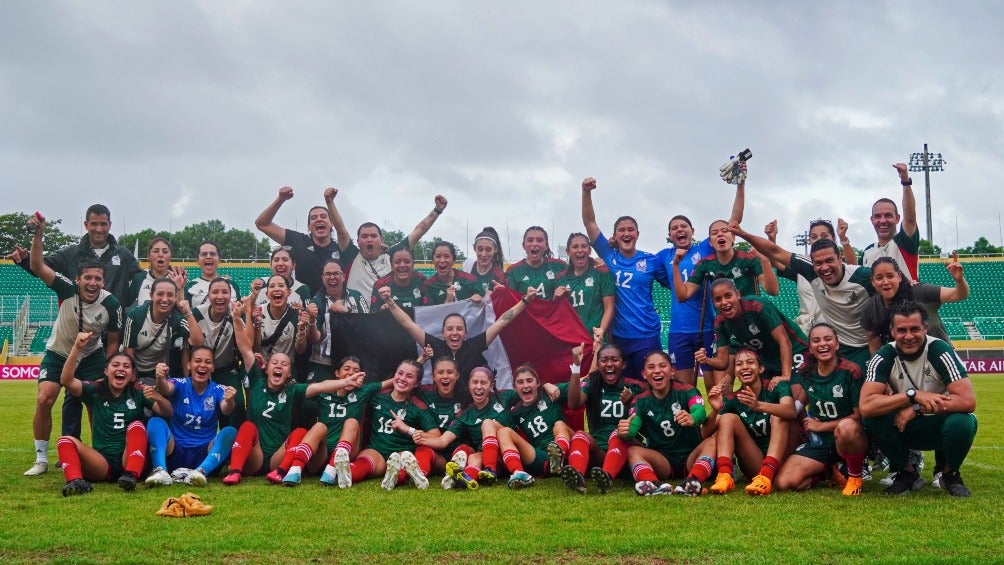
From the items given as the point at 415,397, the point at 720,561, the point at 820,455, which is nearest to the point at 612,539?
the point at 720,561

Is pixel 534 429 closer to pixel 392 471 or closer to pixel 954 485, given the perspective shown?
pixel 392 471

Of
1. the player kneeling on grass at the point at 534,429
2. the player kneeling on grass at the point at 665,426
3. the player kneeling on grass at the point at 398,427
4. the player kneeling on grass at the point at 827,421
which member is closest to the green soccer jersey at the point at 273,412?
the player kneeling on grass at the point at 398,427

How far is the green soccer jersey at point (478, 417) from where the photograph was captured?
703cm

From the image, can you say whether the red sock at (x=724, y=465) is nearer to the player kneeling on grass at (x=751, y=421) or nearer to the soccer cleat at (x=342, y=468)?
the player kneeling on grass at (x=751, y=421)

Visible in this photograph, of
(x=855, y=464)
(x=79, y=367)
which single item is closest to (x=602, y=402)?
(x=855, y=464)

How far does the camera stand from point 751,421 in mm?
6609

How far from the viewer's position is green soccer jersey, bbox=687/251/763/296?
7418 millimetres

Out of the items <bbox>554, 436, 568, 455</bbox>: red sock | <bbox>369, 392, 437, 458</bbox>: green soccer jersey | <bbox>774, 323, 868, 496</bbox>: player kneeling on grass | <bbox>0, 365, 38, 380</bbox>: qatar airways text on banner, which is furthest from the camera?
<bbox>0, 365, 38, 380</bbox>: qatar airways text on banner

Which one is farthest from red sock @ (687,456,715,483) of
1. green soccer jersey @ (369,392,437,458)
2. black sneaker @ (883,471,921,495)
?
green soccer jersey @ (369,392,437,458)

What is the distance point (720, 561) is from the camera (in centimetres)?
408

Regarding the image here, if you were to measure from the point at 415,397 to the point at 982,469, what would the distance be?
510 cm

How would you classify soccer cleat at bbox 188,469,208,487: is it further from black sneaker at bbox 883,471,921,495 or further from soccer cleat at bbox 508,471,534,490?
black sneaker at bbox 883,471,921,495

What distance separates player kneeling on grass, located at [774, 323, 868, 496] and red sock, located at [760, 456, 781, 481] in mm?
48

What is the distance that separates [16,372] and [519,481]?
29467mm
